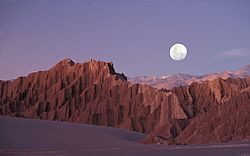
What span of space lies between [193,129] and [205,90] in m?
42.1

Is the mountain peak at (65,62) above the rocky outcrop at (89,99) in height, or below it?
above

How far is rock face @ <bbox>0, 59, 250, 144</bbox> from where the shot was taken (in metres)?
85.8

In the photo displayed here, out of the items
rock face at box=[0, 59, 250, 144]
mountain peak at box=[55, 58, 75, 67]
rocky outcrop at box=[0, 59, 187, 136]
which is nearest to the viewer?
rock face at box=[0, 59, 250, 144]

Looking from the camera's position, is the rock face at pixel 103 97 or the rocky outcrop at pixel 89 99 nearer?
the rock face at pixel 103 97

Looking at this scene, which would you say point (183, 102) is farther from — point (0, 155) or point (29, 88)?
point (0, 155)

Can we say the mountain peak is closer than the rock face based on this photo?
No

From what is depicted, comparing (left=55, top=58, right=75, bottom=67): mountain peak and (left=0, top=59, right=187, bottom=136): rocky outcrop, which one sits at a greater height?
(left=55, top=58, right=75, bottom=67): mountain peak

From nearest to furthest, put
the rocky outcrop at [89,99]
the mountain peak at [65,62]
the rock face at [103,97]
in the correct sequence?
the rock face at [103,97], the rocky outcrop at [89,99], the mountain peak at [65,62]

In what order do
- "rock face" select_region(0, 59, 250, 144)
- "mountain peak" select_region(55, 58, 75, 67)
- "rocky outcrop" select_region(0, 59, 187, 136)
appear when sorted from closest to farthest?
"rock face" select_region(0, 59, 250, 144)
"rocky outcrop" select_region(0, 59, 187, 136)
"mountain peak" select_region(55, 58, 75, 67)

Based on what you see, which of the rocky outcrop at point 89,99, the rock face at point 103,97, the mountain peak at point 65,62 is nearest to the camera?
the rock face at point 103,97

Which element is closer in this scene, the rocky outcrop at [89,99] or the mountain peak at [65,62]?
the rocky outcrop at [89,99]

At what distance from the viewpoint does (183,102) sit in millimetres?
86625

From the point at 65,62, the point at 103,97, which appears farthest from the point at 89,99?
the point at 65,62

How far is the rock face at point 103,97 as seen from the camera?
3376 inches
